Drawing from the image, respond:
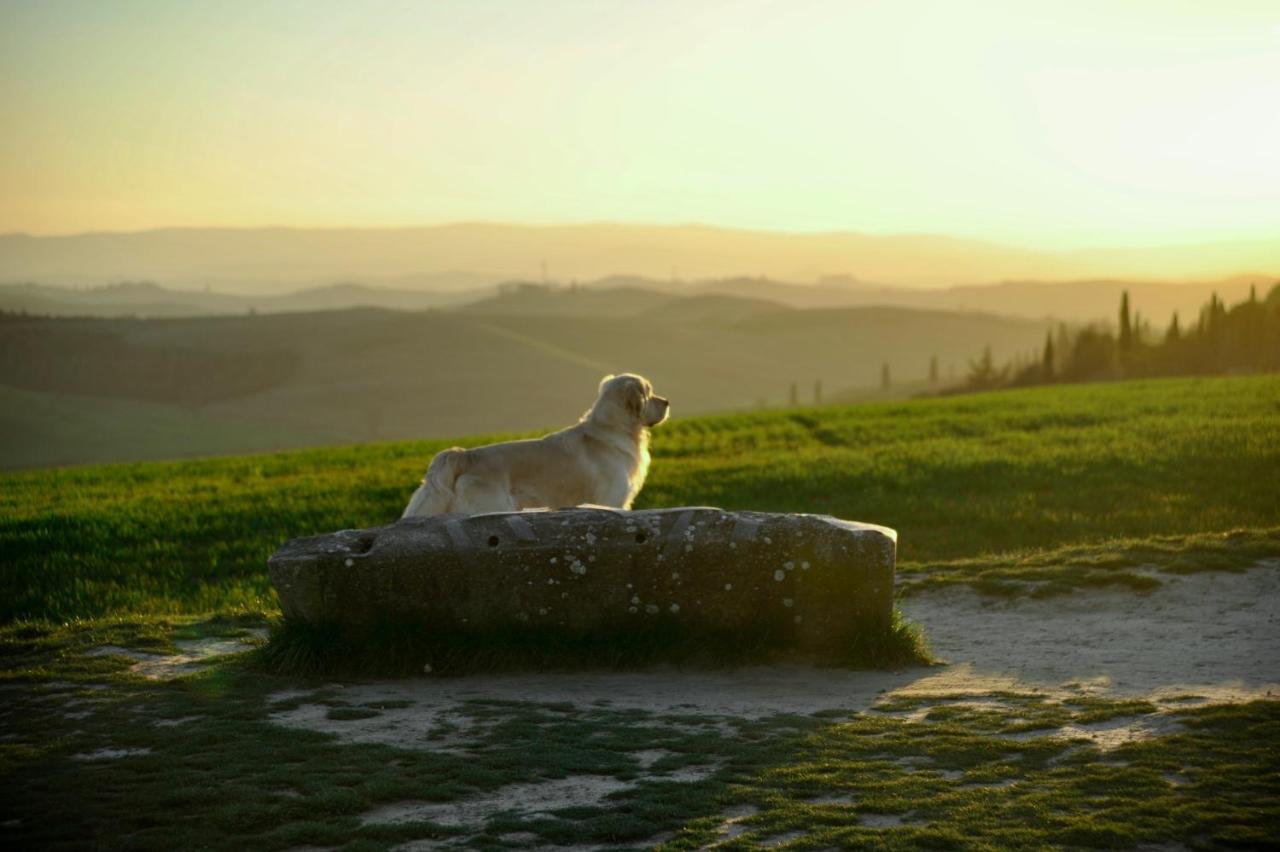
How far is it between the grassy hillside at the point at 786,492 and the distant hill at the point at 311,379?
65.6m

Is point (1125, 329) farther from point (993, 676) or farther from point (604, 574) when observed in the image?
point (604, 574)

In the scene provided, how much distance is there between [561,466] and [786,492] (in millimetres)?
10337

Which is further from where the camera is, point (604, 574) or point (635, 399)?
point (635, 399)

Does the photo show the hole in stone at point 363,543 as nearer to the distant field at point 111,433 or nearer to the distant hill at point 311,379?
the distant field at point 111,433

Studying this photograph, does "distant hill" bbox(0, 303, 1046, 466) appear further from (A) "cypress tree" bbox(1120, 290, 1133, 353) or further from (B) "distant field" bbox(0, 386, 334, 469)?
(A) "cypress tree" bbox(1120, 290, 1133, 353)

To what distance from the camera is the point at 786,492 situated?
23.0m

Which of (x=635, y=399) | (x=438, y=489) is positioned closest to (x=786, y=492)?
(x=635, y=399)

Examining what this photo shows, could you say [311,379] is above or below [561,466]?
below

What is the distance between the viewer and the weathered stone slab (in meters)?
9.73

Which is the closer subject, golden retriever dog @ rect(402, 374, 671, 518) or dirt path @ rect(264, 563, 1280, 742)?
dirt path @ rect(264, 563, 1280, 742)

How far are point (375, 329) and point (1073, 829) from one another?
15731 cm

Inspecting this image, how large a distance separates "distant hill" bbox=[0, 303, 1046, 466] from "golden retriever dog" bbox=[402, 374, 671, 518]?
79863mm

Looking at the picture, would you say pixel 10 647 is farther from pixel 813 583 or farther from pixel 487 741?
pixel 813 583

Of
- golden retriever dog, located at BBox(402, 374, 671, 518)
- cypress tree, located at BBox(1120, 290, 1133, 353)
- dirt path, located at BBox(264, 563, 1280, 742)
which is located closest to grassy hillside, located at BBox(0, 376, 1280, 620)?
golden retriever dog, located at BBox(402, 374, 671, 518)
